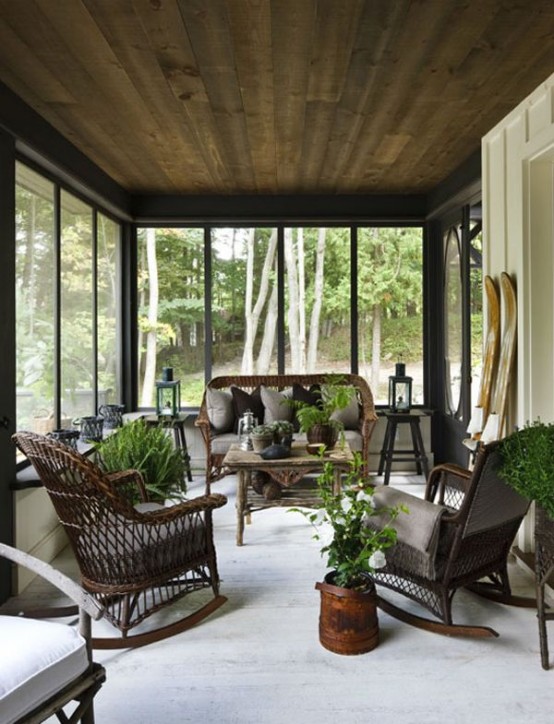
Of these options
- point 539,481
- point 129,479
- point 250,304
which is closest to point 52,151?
point 129,479

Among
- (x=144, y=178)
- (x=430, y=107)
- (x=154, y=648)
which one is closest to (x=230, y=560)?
(x=154, y=648)

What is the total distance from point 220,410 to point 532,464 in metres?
3.45

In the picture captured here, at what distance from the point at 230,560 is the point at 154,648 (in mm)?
1065

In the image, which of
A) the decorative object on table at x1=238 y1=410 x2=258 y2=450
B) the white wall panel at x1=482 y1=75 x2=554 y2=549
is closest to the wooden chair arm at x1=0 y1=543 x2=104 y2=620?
the decorative object on table at x1=238 y1=410 x2=258 y2=450

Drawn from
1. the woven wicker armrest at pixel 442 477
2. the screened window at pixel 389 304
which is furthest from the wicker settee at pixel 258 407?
the woven wicker armrest at pixel 442 477

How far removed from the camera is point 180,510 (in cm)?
262

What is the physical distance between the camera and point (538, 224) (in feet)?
11.0

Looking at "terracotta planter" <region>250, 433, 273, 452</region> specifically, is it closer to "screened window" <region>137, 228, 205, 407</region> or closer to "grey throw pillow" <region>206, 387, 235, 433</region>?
"grey throw pillow" <region>206, 387, 235, 433</region>

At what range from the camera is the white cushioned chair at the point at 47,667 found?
4.91 ft

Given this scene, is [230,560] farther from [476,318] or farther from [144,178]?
[144,178]

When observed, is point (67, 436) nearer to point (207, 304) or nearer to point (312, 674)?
point (312, 674)

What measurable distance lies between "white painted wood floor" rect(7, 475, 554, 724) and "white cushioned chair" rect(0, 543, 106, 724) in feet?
1.54

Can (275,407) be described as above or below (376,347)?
below

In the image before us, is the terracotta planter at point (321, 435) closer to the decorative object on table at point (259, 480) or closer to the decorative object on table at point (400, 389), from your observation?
the decorative object on table at point (259, 480)
